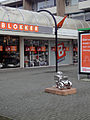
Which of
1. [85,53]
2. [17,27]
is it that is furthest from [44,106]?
[17,27]

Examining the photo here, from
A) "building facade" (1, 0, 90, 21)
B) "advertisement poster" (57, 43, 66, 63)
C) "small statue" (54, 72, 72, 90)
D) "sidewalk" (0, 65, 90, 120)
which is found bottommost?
"sidewalk" (0, 65, 90, 120)

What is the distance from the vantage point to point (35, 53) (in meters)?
26.5

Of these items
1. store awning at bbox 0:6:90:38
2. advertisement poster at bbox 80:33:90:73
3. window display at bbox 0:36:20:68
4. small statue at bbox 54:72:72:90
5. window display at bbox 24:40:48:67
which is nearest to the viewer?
small statue at bbox 54:72:72:90

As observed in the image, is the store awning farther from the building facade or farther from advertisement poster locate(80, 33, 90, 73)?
the building facade

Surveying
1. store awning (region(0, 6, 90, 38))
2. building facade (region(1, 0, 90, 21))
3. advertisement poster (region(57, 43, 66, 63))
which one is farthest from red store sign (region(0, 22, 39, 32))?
building facade (region(1, 0, 90, 21))

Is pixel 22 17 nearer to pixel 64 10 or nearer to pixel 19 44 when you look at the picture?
pixel 19 44

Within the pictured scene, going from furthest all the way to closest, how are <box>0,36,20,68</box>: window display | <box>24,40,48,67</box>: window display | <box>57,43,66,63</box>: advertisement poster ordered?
<box>24,40,48,67</box>: window display
<box>57,43,66,63</box>: advertisement poster
<box>0,36,20,68</box>: window display

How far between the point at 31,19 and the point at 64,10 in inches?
723

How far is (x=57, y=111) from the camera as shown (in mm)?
6855

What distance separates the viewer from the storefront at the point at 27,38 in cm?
2220

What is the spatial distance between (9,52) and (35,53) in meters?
3.79

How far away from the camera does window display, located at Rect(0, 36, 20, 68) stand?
2316 centimetres

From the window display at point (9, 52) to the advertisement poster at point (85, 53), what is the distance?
11065mm

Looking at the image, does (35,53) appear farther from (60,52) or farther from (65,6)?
(65,6)
